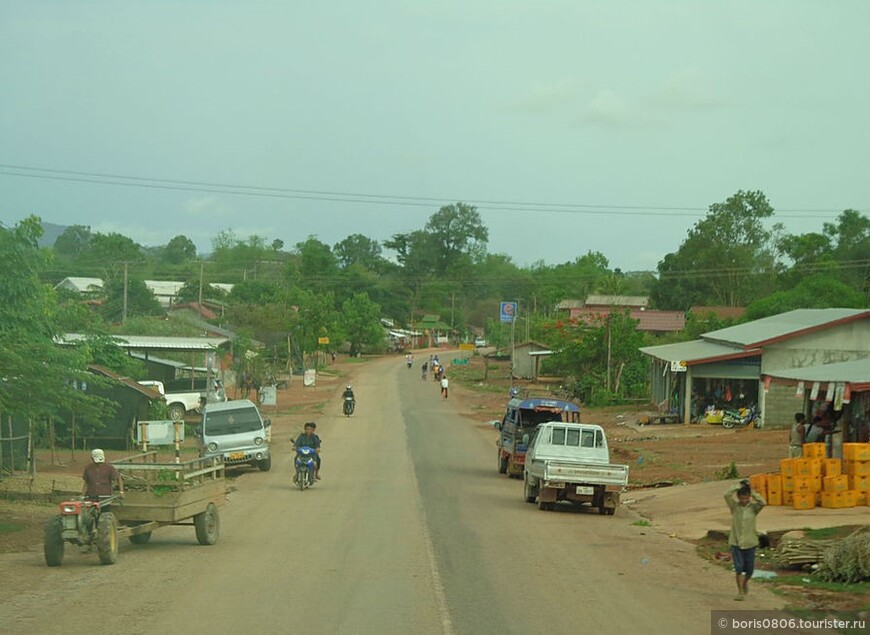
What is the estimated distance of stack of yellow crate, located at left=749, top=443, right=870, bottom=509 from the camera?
66.8 feet

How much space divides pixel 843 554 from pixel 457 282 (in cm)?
14891

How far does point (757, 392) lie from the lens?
4328cm

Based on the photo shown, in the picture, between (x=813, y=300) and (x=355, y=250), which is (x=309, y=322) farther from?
(x=355, y=250)

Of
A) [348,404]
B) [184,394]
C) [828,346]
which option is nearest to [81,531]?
[184,394]

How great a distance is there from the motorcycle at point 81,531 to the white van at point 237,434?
14470 millimetres

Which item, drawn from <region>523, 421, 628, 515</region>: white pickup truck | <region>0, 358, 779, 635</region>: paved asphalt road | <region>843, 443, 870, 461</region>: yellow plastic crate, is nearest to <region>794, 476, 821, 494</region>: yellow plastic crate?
<region>843, 443, 870, 461</region>: yellow plastic crate

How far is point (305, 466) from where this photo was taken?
82.4 ft

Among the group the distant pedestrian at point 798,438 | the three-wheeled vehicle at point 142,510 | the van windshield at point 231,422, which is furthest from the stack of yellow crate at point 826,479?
the van windshield at point 231,422

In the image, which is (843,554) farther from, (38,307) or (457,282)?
(457,282)

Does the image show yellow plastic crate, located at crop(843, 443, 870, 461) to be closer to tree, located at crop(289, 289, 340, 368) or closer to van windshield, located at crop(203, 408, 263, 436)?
van windshield, located at crop(203, 408, 263, 436)

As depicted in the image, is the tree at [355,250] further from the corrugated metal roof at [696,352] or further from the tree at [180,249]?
the corrugated metal roof at [696,352]

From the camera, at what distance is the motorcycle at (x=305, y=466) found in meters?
25.1

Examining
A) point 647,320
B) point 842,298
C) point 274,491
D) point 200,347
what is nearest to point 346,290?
point 647,320

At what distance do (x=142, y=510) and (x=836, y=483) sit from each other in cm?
1287
